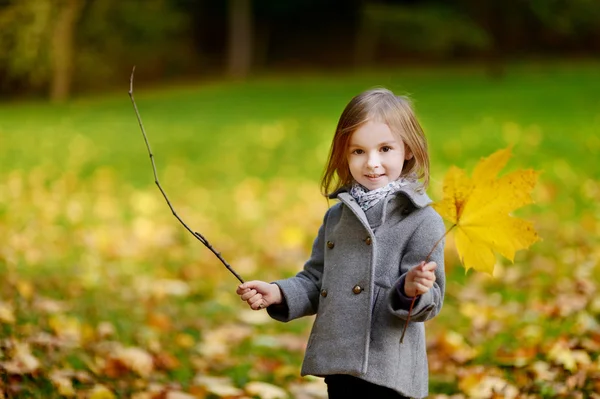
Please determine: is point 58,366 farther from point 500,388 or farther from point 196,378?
point 500,388

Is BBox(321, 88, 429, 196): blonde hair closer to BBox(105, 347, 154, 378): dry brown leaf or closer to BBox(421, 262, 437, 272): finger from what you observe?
BBox(421, 262, 437, 272): finger

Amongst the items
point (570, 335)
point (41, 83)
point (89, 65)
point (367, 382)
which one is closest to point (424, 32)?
point (89, 65)

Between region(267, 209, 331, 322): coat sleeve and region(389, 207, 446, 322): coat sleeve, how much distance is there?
29 cm

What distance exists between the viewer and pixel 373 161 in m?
2.04

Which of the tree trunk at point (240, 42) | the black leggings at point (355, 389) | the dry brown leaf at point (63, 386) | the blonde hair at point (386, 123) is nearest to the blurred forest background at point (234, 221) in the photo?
the dry brown leaf at point (63, 386)

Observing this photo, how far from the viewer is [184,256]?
18.6 ft

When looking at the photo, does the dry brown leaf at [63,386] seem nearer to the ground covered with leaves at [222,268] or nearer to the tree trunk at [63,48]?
the ground covered with leaves at [222,268]

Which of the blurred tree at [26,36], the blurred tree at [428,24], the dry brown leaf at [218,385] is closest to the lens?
the dry brown leaf at [218,385]

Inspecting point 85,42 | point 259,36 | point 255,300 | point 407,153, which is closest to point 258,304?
point 255,300

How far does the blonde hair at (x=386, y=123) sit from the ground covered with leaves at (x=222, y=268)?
0.32 metres

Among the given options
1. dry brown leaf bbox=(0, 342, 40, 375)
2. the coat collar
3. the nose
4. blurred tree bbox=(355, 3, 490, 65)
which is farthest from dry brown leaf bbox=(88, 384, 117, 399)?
blurred tree bbox=(355, 3, 490, 65)

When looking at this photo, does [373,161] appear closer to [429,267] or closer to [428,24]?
[429,267]

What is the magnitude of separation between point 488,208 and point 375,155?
321mm

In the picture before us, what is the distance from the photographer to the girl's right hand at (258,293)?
205 cm
